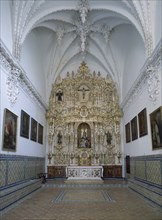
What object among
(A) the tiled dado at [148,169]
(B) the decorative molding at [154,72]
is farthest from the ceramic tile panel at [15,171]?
(B) the decorative molding at [154,72]

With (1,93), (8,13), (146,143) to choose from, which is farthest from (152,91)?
(8,13)

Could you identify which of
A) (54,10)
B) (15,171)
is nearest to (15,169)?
(15,171)

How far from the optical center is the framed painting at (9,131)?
8.98m

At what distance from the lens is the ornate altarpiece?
17.1 m

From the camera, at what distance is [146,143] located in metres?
10.6

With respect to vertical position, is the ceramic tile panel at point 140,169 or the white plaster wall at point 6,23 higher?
the white plaster wall at point 6,23

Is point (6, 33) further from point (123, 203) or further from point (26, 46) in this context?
point (123, 203)

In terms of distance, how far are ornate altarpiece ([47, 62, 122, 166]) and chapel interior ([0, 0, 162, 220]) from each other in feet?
0.26

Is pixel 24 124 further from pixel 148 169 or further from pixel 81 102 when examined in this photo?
pixel 81 102

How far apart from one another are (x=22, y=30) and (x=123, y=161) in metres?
11.8

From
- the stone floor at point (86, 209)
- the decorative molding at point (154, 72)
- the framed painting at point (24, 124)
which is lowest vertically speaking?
the stone floor at point (86, 209)

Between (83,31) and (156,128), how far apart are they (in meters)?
8.73

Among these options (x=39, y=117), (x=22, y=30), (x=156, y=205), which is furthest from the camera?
Result: (x=39, y=117)

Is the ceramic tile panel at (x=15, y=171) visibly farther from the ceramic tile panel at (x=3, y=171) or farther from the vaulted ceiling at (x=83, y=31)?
the vaulted ceiling at (x=83, y=31)
